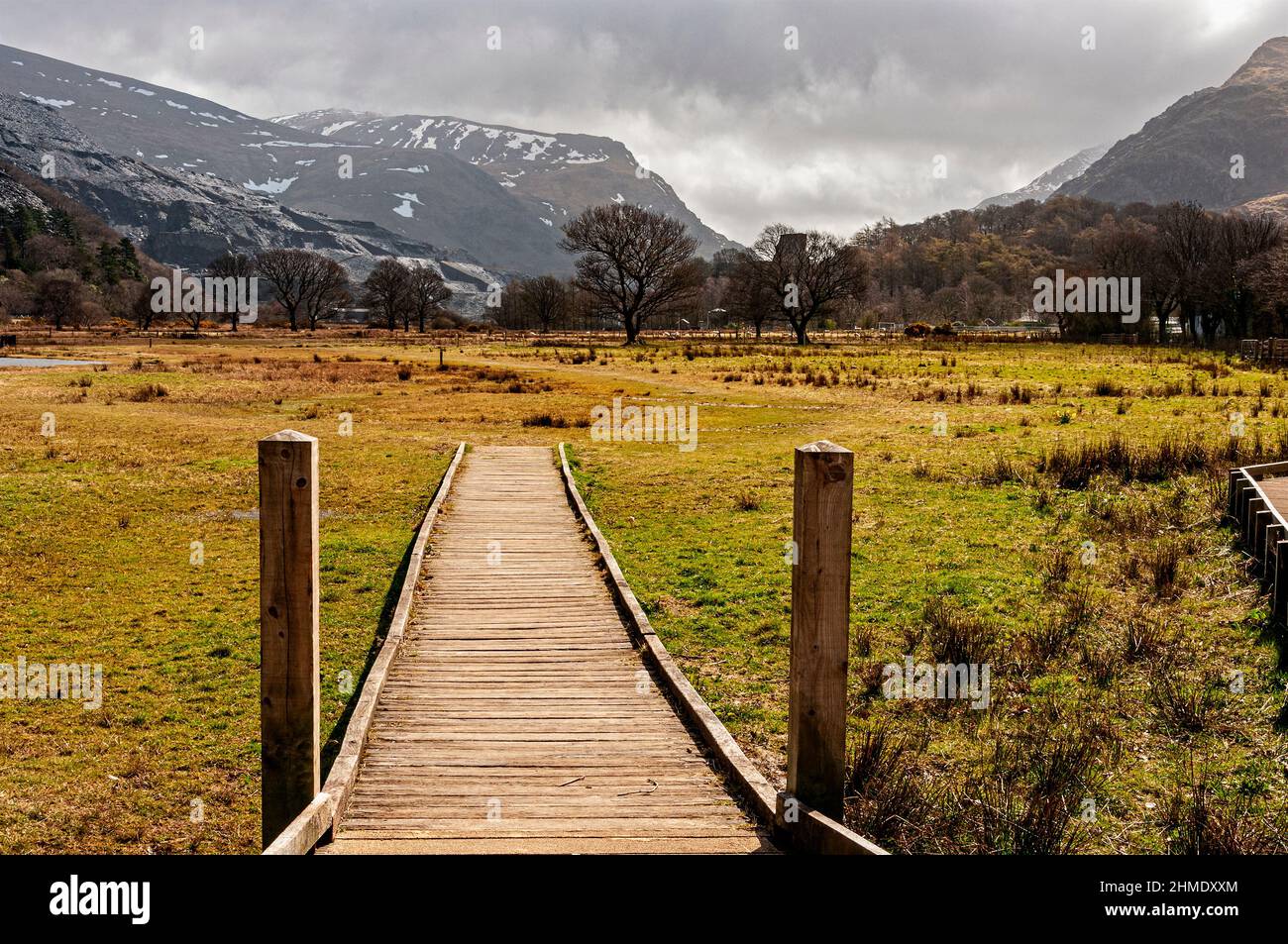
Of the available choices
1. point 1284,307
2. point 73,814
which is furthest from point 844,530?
point 1284,307

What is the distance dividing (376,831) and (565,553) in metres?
7.04

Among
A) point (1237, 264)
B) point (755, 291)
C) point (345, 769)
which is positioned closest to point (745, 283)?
point (755, 291)

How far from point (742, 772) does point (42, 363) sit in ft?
190

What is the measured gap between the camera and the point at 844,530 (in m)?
4.75

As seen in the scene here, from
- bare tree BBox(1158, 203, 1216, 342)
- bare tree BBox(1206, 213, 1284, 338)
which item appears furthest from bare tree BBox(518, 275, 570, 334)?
bare tree BBox(1206, 213, 1284, 338)

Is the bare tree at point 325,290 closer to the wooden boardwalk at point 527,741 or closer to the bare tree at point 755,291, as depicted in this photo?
the bare tree at point 755,291

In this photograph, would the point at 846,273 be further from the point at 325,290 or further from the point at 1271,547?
the point at 325,290

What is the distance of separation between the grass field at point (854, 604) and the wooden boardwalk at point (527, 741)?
726 millimetres

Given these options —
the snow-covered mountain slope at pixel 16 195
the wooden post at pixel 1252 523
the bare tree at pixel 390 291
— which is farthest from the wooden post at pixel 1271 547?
the snow-covered mountain slope at pixel 16 195

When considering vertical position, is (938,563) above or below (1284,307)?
below

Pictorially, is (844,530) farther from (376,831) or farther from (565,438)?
(565,438)

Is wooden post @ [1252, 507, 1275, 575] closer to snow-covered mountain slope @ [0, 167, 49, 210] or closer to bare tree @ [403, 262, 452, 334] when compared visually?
bare tree @ [403, 262, 452, 334]

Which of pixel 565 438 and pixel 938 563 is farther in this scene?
pixel 565 438

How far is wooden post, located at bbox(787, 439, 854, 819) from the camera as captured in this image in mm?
4754
